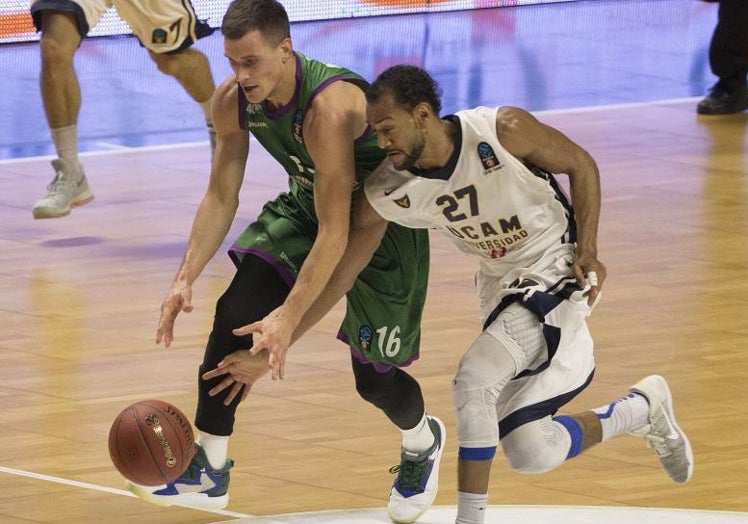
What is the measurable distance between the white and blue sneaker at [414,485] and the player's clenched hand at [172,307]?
2.64 feet

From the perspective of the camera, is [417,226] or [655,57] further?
[655,57]

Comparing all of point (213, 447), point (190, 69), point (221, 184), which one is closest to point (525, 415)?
point (213, 447)

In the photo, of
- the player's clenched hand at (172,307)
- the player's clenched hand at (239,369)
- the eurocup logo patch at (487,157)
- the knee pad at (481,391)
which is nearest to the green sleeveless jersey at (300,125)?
the eurocup logo patch at (487,157)

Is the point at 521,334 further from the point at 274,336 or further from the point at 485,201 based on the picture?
the point at 274,336

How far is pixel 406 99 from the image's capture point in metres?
4.63

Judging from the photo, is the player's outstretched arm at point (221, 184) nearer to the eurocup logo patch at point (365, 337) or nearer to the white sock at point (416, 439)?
the eurocup logo patch at point (365, 337)

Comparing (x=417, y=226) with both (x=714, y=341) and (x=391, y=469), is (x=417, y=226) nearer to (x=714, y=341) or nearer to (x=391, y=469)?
(x=391, y=469)

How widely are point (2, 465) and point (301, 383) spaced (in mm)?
1292

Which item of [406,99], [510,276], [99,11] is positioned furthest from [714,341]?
[99,11]

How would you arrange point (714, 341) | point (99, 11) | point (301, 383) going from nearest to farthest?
1. point (301, 383)
2. point (714, 341)
3. point (99, 11)

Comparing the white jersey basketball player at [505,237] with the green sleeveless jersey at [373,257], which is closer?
the white jersey basketball player at [505,237]

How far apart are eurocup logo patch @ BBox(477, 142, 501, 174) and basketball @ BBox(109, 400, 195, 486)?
1114 millimetres

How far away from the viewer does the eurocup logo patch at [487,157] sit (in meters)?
4.82

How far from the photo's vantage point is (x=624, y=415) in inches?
208
